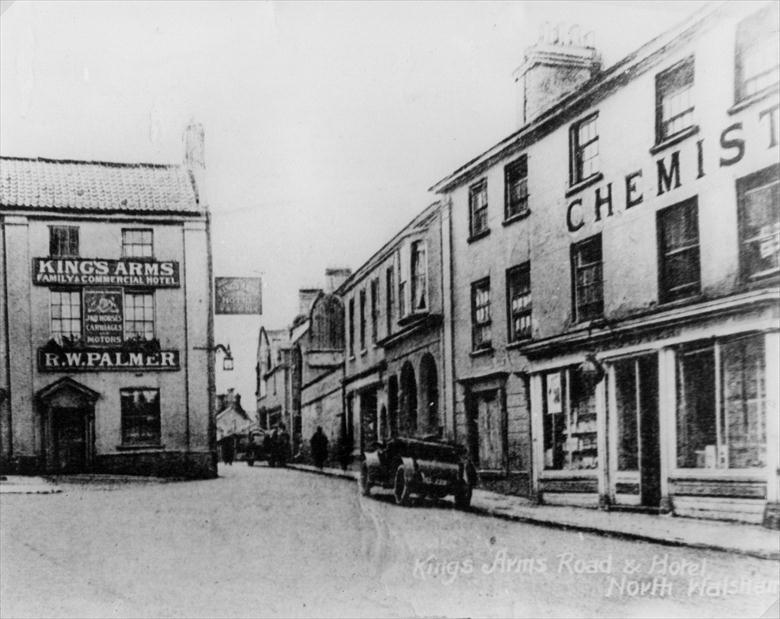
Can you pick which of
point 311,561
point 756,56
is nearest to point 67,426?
point 311,561

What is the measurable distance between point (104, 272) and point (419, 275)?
0.98m

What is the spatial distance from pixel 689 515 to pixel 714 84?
129 centimetres

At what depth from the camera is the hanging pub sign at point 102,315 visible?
2604 mm

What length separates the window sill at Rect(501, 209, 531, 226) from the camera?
2637 millimetres

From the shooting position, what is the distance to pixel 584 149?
262 cm

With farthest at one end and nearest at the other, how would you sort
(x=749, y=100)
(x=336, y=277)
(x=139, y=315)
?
(x=336, y=277), (x=139, y=315), (x=749, y=100)

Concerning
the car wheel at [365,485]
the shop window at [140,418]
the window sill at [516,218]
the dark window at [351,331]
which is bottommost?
the car wheel at [365,485]

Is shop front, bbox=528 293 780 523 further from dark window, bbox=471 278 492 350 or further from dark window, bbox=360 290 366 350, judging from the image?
dark window, bbox=360 290 366 350

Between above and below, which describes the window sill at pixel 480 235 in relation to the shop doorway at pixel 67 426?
above

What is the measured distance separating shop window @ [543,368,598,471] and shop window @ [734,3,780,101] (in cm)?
100

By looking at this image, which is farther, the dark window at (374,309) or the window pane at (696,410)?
the dark window at (374,309)

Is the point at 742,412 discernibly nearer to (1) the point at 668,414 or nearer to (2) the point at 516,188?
(1) the point at 668,414

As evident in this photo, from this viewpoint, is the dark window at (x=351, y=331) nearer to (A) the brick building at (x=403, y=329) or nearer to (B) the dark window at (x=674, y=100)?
(A) the brick building at (x=403, y=329)

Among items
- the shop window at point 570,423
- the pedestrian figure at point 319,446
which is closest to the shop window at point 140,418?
the pedestrian figure at point 319,446
